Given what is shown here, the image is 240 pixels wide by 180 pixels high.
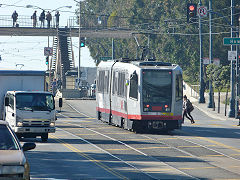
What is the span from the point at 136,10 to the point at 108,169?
8513 cm

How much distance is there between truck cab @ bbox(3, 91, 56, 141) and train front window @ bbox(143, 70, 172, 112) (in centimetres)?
537

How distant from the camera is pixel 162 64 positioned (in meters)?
33.0

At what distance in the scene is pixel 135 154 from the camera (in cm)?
2395

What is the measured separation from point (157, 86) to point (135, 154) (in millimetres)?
8432

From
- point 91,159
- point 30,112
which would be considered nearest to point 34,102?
point 30,112

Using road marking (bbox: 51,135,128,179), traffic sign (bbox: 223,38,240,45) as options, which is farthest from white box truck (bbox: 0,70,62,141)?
traffic sign (bbox: 223,38,240,45)

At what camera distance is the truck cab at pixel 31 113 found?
89.7 feet

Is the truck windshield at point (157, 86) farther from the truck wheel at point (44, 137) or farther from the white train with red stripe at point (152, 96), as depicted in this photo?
the truck wheel at point (44, 137)

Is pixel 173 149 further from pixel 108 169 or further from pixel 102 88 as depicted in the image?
pixel 102 88

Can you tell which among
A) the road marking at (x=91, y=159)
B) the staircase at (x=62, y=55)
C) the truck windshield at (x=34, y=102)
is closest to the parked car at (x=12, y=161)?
the road marking at (x=91, y=159)

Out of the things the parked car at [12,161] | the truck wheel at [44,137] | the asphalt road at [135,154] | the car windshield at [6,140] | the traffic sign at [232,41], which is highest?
the traffic sign at [232,41]

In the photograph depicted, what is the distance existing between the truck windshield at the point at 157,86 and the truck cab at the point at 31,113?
17.7ft

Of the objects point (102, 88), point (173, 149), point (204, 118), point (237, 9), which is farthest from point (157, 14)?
point (173, 149)

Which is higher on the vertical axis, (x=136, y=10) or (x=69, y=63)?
(x=136, y=10)
